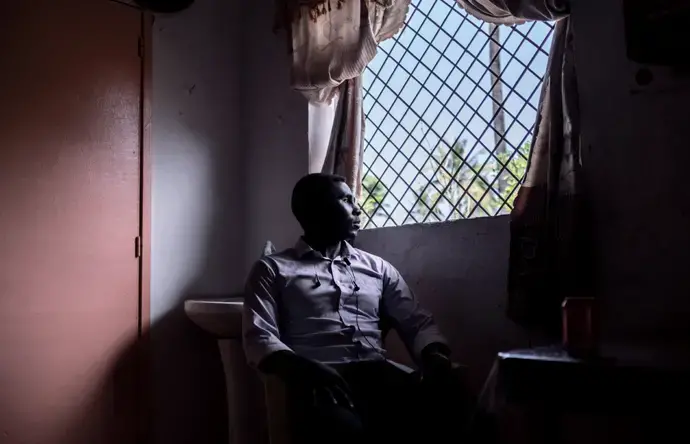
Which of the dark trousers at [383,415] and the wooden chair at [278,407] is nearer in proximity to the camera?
the dark trousers at [383,415]

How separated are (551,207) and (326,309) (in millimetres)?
671

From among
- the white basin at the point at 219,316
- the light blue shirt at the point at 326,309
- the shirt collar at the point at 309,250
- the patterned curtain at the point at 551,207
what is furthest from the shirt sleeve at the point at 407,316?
the white basin at the point at 219,316

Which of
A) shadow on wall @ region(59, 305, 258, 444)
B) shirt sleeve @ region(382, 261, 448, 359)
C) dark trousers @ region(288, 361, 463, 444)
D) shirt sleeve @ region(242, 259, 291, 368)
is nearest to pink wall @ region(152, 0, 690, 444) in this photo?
shadow on wall @ region(59, 305, 258, 444)

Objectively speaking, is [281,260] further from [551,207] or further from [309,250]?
[551,207]

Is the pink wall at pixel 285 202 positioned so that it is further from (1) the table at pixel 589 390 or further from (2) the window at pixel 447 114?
(1) the table at pixel 589 390

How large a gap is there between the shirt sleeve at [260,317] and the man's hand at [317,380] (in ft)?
0.30

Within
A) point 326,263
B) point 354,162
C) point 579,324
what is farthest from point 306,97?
point 579,324

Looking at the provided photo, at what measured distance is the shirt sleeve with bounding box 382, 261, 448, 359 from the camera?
1681 mm

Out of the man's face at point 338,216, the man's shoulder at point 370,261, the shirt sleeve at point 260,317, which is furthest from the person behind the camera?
the man's shoulder at point 370,261

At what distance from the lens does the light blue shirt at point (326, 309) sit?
1.68 metres

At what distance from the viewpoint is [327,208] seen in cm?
179

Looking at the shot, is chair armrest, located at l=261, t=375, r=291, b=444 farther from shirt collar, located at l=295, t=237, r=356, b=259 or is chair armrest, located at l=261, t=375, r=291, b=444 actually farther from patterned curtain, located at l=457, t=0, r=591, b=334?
patterned curtain, located at l=457, t=0, r=591, b=334

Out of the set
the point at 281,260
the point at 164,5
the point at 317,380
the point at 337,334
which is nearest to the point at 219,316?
the point at 281,260

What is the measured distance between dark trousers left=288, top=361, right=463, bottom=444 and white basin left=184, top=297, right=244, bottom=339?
25.5 inches
